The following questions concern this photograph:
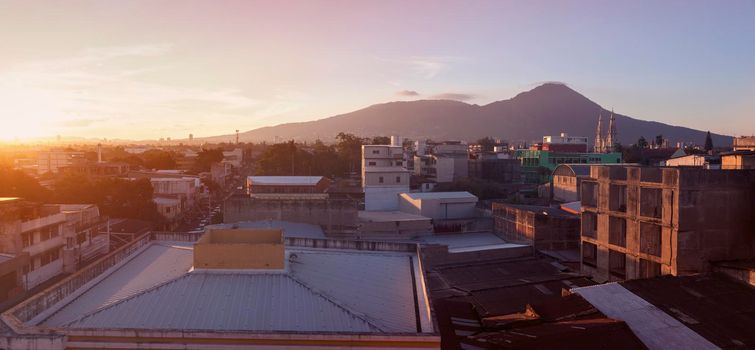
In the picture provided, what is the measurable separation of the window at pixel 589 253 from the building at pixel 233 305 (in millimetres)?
8334

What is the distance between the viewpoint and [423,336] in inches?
286

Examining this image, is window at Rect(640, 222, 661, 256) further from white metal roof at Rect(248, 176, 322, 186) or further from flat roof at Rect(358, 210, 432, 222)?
white metal roof at Rect(248, 176, 322, 186)

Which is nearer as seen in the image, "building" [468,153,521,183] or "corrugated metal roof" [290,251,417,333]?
"corrugated metal roof" [290,251,417,333]

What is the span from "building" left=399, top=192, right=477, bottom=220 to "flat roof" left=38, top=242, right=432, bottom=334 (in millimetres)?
16410

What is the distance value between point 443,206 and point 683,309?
1687 cm

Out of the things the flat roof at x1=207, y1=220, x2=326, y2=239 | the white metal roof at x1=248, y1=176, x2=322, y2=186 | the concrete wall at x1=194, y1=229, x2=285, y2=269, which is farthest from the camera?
the white metal roof at x1=248, y1=176, x2=322, y2=186

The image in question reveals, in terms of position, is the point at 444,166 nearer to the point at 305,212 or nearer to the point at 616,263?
the point at 305,212

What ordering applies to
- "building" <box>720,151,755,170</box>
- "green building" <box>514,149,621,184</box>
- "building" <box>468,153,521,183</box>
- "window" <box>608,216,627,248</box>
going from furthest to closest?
"building" <box>468,153,521,183</box>
"green building" <box>514,149,621,184</box>
"window" <box>608,216,627,248</box>
"building" <box>720,151,755,170</box>

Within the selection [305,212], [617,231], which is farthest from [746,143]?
[305,212]

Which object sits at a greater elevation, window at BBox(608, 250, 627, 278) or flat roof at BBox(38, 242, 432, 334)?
flat roof at BBox(38, 242, 432, 334)

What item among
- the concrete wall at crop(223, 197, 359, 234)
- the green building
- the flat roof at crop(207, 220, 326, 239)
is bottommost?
the flat roof at crop(207, 220, 326, 239)

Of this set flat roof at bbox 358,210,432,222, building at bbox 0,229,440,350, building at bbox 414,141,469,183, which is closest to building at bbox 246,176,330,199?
flat roof at bbox 358,210,432,222

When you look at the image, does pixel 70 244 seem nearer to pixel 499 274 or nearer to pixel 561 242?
pixel 499 274

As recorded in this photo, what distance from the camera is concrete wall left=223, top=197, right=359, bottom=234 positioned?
23.8 metres
